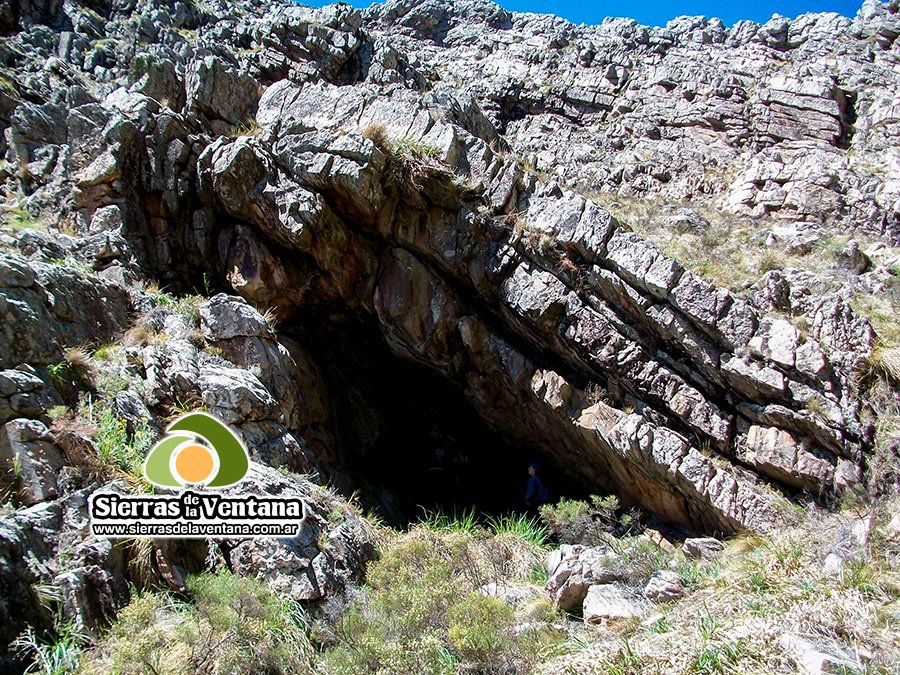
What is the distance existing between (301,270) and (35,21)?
10.6 metres

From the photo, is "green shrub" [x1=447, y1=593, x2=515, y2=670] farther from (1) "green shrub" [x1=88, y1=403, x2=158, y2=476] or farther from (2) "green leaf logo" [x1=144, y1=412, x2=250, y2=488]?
(1) "green shrub" [x1=88, y1=403, x2=158, y2=476]

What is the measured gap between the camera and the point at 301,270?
35.5 ft

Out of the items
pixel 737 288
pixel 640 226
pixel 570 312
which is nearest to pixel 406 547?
pixel 570 312

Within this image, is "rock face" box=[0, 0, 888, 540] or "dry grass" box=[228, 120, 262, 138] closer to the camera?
"rock face" box=[0, 0, 888, 540]

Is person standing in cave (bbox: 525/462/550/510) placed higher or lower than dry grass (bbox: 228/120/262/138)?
lower

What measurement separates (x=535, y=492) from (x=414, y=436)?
3272mm

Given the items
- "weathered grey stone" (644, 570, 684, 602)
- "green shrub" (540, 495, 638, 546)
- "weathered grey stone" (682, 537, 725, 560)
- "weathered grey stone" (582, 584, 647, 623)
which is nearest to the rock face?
"weathered grey stone" (682, 537, 725, 560)

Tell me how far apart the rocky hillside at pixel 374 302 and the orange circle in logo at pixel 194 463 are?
0.42m

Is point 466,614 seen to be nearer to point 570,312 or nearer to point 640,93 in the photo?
point 570,312

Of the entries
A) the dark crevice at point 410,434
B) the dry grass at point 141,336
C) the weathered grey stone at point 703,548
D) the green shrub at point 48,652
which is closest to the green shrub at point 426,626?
the green shrub at point 48,652

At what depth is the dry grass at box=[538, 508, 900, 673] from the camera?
402 cm

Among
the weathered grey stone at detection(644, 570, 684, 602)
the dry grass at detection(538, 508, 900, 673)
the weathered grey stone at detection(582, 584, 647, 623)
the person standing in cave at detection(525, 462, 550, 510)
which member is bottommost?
the person standing in cave at detection(525, 462, 550, 510)

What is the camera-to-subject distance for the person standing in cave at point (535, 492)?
1087 centimetres

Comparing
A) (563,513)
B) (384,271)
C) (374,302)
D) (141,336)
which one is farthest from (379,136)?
(563,513)
